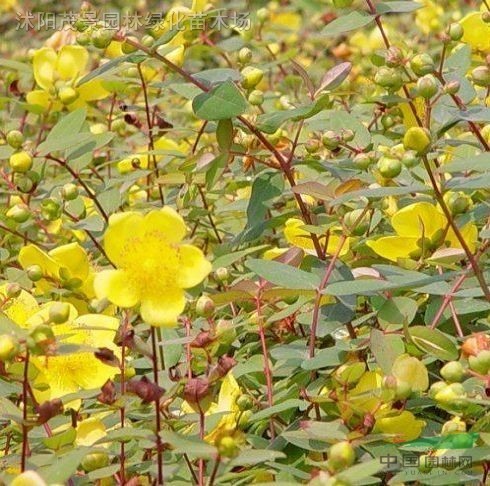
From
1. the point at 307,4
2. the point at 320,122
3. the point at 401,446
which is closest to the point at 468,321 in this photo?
the point at 401,446

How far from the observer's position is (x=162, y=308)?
0.94 metres

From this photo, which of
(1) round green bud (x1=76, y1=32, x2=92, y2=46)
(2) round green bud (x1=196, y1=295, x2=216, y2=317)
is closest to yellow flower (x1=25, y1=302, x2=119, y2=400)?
(2) round green bud (x1=196, y1=295, x2=216, y2=317)

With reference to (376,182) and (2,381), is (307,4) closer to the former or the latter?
(376,182)

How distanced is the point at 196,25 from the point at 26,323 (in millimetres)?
600

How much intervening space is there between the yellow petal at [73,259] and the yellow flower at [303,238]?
26 centimetres

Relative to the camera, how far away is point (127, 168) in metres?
1.80

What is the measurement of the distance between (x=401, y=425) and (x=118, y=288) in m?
0.31

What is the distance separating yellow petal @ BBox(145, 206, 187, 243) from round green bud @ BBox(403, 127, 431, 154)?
0.22 meters

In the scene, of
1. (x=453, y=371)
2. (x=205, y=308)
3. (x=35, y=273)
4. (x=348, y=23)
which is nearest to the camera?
(x=453, y=371)

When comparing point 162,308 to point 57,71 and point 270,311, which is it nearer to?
point 270,311

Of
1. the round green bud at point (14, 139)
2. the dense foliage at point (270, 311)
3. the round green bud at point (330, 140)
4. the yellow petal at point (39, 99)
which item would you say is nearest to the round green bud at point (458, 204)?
the dense foliage at point (270, 311)

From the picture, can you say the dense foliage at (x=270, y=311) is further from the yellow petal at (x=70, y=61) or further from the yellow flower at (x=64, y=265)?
the yellow petal at (x=70, y=61)

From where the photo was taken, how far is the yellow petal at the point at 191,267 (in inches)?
37.6

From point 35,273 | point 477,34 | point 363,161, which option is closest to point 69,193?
point 35,273
